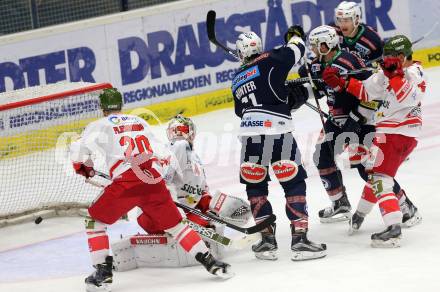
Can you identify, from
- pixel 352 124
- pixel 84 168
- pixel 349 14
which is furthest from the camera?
pixel 349 14

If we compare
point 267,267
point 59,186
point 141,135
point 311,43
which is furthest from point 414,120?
point 59,186

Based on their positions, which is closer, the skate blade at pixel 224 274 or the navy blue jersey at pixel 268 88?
the skate blade at pixel 224 274

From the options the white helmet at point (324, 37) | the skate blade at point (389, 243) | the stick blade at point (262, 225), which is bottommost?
the skate blade at point (389, 243)

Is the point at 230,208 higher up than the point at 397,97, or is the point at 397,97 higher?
the point at 397,97

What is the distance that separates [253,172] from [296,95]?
2.56ft

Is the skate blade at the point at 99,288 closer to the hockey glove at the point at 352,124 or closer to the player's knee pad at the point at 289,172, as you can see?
the player's knee pad at the point at 289,172

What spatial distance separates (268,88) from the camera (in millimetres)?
6184

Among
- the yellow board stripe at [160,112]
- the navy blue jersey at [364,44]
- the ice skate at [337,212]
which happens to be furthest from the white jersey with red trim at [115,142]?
the navy blue jersey at [364,44]

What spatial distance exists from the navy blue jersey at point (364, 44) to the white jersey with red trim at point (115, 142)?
2.19m

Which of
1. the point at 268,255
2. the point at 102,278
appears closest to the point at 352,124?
the point at 268,255

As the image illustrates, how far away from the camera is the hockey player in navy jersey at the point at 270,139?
6121mm

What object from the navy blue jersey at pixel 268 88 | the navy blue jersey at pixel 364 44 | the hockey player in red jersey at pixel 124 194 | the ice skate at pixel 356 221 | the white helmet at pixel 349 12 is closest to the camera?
the hockey player in red jersey at pixel 124 194

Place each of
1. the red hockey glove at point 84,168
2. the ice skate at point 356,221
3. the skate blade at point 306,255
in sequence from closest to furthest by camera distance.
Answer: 1. the red hockey glove at point 84,168
2. the skate blade at point 306,255
3. the ice skate at point 356,221

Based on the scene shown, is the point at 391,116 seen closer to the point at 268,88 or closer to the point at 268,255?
the point at 268,88
